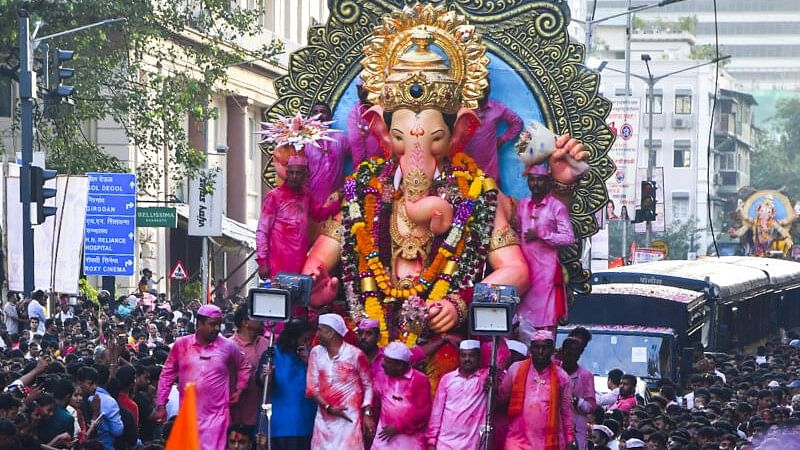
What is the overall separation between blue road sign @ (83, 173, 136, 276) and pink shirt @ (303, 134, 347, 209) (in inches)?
474

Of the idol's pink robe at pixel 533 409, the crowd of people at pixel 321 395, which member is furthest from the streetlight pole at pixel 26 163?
the idol's pink robe at pixel 533 409

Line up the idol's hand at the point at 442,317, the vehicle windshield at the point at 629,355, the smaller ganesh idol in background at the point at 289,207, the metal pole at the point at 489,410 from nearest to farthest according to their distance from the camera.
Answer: the metal pole at the point at 489,410 < the idol's hand at the point at 442,317 < the smaller ganesh idol in background at the point at 289,207 < the vehicle windshield at the point at 629,355

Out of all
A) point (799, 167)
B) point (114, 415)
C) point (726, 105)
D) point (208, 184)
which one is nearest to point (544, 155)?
point (114, 415)

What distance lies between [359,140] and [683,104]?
77606 mm

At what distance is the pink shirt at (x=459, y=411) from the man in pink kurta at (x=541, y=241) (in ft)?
3.07

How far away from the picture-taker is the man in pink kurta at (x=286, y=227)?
487 inches

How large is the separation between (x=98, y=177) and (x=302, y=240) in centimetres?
1326

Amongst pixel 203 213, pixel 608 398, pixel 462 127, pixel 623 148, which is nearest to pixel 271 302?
pixel 462 127

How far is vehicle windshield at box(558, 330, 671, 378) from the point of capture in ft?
75.2

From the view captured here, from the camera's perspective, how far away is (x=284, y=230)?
40.6ft

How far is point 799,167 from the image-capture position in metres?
109

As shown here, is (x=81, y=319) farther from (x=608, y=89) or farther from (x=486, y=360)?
(x=608, y=89)

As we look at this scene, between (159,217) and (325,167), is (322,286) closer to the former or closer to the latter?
(325,167)

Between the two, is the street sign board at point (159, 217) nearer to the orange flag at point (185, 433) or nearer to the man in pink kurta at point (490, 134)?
the man in pink kurta at point (490, 134)
